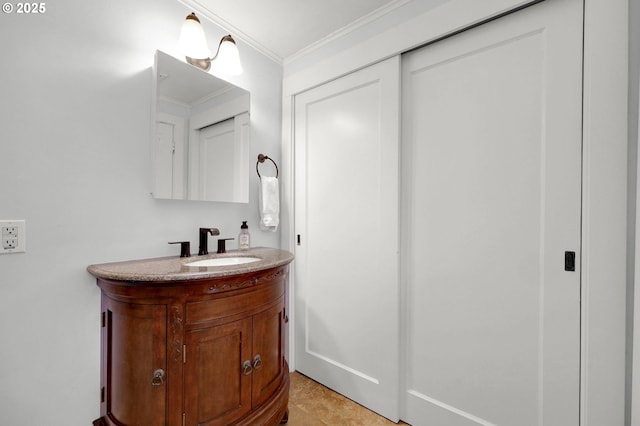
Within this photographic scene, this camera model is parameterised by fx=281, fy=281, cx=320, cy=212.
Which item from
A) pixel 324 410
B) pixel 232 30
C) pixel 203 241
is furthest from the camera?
pixel 232 30

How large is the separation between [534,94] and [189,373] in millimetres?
1877

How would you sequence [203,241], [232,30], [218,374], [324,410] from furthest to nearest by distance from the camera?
[232,30]
[324,410]
[203,241]
[218,374]

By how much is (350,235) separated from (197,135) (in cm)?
110

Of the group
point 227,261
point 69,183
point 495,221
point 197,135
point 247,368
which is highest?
point 197,135

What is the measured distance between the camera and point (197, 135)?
5.27 ft

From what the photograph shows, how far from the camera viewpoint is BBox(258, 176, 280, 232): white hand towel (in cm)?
192

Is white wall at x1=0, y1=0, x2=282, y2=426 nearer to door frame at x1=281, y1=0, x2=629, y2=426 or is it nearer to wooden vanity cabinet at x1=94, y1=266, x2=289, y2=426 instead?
wooden vanity cabinet at x1=94, y1=266, x2=289, y2=426

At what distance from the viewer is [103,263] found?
129 centimetres

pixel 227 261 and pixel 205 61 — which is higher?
pixel 205 61

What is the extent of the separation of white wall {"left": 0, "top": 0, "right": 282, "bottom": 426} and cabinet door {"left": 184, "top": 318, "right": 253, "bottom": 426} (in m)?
0.52

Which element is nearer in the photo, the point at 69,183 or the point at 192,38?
the point at 69,183

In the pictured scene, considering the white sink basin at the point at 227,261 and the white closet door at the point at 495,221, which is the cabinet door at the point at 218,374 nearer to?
the white sink basin at the point at 227,261

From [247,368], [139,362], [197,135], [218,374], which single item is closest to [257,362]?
[247,368]

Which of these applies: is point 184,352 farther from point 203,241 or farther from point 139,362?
point 203,241
